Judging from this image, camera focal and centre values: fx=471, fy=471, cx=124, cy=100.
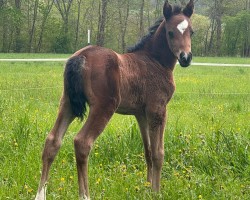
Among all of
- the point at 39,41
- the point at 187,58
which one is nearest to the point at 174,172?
the point at 187,58

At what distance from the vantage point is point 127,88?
4.59 meters

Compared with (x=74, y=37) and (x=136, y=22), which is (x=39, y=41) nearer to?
(x=74, y=37)

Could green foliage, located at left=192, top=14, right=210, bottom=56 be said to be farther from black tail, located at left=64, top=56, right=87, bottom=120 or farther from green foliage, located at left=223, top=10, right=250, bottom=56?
black tail, located at left=64, top=56, right=87, bottom=120

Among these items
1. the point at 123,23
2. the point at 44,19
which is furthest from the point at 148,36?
the point at 123,23

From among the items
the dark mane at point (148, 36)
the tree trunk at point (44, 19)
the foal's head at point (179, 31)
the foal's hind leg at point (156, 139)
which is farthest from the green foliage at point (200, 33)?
the foal's hind leg at point (156, 139)

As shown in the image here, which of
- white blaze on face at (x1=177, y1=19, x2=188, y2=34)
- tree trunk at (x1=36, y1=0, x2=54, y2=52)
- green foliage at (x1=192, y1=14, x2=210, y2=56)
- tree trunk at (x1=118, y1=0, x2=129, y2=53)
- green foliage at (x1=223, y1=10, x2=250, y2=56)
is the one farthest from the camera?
green foliage at (x1=223, y1=10, x2=250, y2=56)

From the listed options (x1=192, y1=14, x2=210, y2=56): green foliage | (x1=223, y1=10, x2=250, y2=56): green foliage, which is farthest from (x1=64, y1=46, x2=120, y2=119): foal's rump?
(x1=223, y1=10, x2=250, y2=56): green foliage

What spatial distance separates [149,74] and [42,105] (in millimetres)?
5914

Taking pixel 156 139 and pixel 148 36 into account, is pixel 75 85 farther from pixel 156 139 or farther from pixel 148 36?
pixel 148 36

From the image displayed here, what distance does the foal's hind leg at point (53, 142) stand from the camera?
4396 millimetres

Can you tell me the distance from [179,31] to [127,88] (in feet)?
2.55

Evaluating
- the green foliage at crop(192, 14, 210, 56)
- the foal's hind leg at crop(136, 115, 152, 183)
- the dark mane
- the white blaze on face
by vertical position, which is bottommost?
the green foliage at crop(192, 14, 210, 56)

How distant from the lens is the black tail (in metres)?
4.32

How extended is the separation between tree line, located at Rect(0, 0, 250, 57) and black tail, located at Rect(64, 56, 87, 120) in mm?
38457
